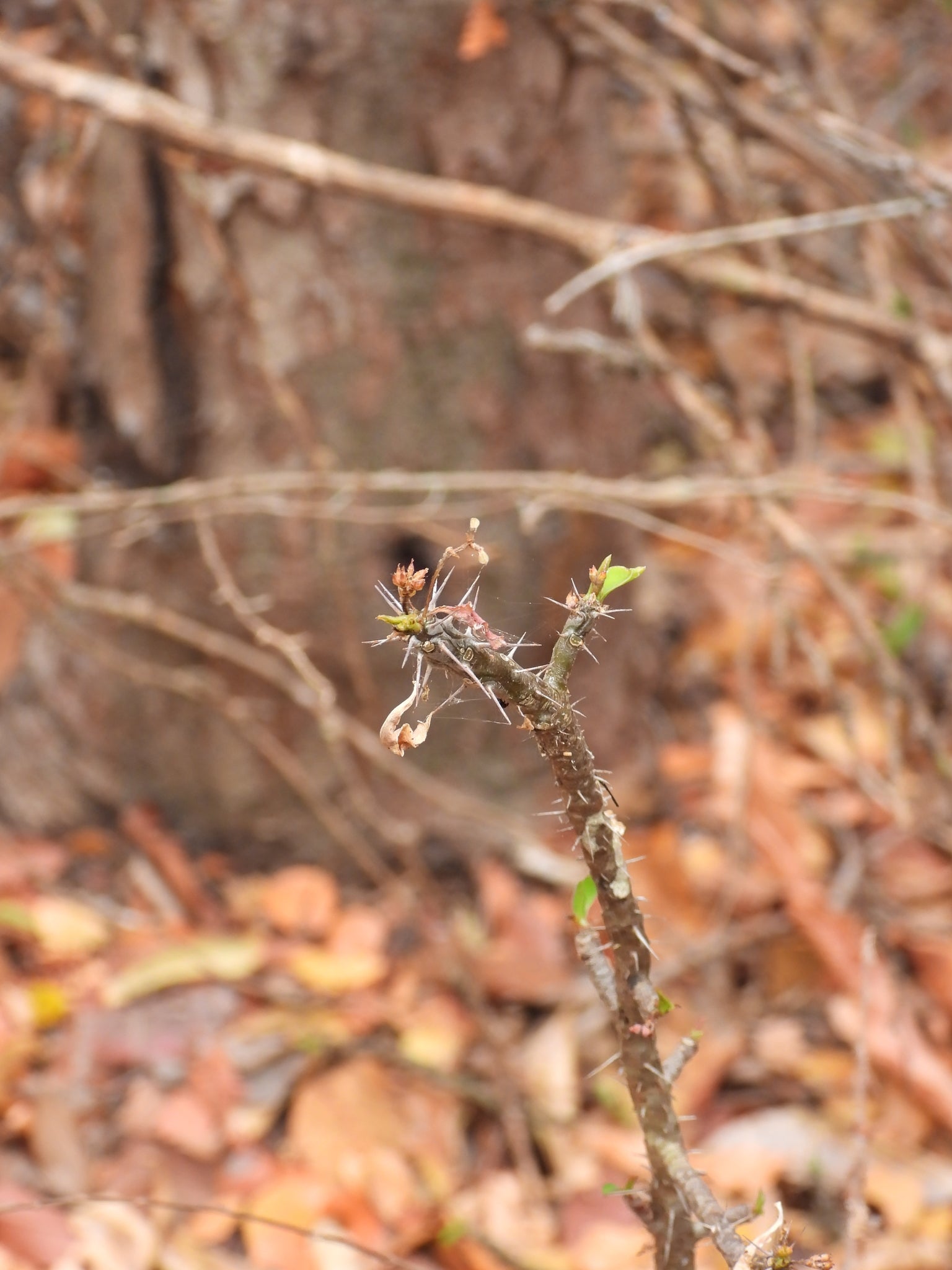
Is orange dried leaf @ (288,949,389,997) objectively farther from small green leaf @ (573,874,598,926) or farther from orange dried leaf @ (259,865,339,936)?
small green leaf @ (573,874,598,926)

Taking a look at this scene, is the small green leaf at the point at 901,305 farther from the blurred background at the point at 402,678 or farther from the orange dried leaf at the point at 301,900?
the orange dried leaf at the point at 301,900

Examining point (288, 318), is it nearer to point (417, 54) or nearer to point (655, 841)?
point (417, 54)

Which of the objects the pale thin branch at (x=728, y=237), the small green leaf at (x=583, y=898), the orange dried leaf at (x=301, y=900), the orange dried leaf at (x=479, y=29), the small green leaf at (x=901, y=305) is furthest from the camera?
the orange dried leaf at (x=301, y=900)

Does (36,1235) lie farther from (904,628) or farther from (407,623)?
(904,628)

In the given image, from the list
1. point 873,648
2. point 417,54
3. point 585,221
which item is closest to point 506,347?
point 585,221

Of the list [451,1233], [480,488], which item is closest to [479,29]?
[480,488]

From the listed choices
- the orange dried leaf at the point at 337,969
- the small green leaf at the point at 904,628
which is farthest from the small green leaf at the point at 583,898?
the small green leaf at the point at 904,628
